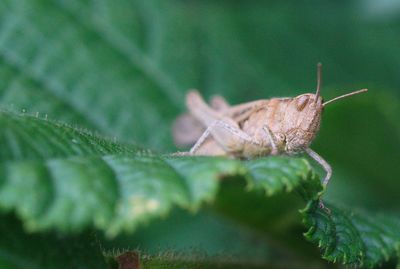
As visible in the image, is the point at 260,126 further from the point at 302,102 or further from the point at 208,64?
the point at 208,64

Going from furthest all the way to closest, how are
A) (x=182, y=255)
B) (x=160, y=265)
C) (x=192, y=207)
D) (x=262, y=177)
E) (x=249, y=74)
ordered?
(x=249, y=74) < (x=182, y=255) < (x=160, y=265) < (x=262, y=177) < (x=192, y=207)

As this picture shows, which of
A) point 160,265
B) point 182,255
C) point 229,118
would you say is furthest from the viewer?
point 229,118

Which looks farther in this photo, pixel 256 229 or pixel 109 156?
pixel 256 229

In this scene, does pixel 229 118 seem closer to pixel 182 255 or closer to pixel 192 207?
pixel 182 255

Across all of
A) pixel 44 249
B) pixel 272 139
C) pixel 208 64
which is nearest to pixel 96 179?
pixel 44 249

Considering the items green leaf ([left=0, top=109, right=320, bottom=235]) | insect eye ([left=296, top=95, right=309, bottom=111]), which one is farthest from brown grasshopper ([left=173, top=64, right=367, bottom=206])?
green leaf ([left=0, top=109, right=320, bottom=235])

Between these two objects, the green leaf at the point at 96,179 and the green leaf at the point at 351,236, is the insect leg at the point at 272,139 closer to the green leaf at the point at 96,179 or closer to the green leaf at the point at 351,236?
the green leaf at the point at 351,236

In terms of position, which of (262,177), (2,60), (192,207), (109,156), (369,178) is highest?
(2,60)

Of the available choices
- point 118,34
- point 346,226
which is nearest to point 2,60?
point 118,34
